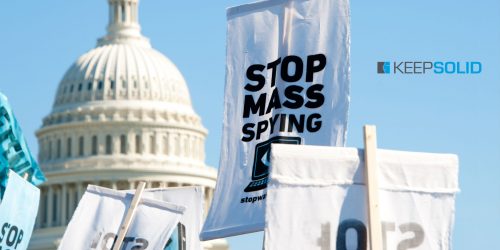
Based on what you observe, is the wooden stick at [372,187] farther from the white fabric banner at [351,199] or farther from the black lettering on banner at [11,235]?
the black lettering on banner at [11,235]

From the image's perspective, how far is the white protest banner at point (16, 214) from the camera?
16.9m

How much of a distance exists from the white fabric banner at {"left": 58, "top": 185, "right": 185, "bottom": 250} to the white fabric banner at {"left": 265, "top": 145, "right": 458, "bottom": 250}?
4083mm

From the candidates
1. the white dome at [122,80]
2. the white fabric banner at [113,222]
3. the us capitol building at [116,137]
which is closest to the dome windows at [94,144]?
the us capitol building at [116,137]

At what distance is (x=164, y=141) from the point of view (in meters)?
143

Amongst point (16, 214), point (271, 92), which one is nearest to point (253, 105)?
point (271, 92)

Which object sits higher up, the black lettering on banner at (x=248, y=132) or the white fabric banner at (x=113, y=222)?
the black lettering on banner at (x=248, y=132)

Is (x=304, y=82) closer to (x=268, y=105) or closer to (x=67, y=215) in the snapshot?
(x=268, y=105)

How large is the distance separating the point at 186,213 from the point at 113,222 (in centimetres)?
124

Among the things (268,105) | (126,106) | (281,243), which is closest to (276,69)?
(268,105)

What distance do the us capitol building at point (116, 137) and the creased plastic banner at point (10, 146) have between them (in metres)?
120

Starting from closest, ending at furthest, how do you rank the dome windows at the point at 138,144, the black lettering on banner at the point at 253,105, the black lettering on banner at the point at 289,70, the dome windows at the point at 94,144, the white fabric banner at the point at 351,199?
the white fabric banner at the point at 351,199, the black lettering on banner at the point at 289,70, the black lettering on banner at the point at 253,105, the dome windows at the point at 138,144, the dome windows at the point at 94,144

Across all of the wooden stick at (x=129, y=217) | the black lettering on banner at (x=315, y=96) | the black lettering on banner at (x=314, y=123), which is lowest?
the wooden stick at (x=129, y=217)

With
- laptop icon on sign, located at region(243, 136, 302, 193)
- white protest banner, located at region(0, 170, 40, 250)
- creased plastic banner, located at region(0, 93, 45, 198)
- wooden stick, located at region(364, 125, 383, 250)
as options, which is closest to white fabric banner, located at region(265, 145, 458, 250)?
wooden stick, located at region(364, 125, 383, 250)

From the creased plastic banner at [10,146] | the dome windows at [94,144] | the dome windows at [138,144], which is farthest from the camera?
the dome windows at [94,144]
